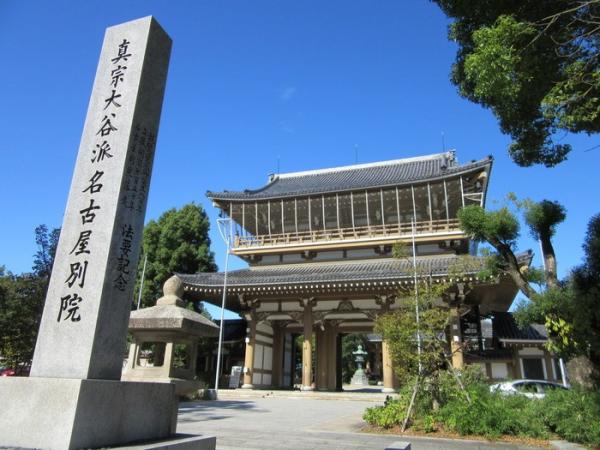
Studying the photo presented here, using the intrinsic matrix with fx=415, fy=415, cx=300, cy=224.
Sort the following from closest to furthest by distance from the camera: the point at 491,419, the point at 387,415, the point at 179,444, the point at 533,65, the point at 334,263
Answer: the point at 179,444 → the point at 533,65 → the point at 491,419 → the point at 387,415 → the point at 334,263

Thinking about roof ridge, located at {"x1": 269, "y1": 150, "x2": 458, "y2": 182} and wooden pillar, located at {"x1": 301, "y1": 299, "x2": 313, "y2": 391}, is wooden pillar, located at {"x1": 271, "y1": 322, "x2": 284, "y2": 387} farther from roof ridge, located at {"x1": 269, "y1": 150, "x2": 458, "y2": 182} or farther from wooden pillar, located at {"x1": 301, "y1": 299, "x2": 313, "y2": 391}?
roof ridge, located at {"x1": 269, "y1": 150, "x2": 458, "y2": 182}

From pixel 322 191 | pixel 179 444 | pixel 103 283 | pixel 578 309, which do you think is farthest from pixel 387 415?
pixel 322 191

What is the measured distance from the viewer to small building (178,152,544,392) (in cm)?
1825

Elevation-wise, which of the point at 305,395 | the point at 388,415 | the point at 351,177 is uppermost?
the point at 351,177

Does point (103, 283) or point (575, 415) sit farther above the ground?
point (103, 283)

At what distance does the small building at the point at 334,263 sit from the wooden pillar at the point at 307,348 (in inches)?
1.8

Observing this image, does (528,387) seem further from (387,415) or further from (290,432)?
(290,432)

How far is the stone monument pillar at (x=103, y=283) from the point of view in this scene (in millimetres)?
3182

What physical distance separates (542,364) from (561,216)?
1278cm

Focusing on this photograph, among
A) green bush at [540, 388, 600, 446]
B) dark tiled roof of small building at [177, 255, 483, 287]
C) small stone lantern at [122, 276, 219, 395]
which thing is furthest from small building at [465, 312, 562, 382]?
small stone lantern at [122, 276, 219, 395]

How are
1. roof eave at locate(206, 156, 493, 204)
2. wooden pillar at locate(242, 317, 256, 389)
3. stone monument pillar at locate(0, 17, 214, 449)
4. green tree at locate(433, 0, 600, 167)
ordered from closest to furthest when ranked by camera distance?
stone monument pillar at locate(0, 17, 214, 449)
green tree at locate(433, 0, 600, 167)
roof eave at locate(206, 156, 493, 204)
wooden pillar at locate(242, 317, 256, 389)

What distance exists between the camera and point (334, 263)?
21.3 metres

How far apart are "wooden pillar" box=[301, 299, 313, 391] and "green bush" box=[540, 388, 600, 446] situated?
12062 millimetres

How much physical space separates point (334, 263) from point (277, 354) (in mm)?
5813
